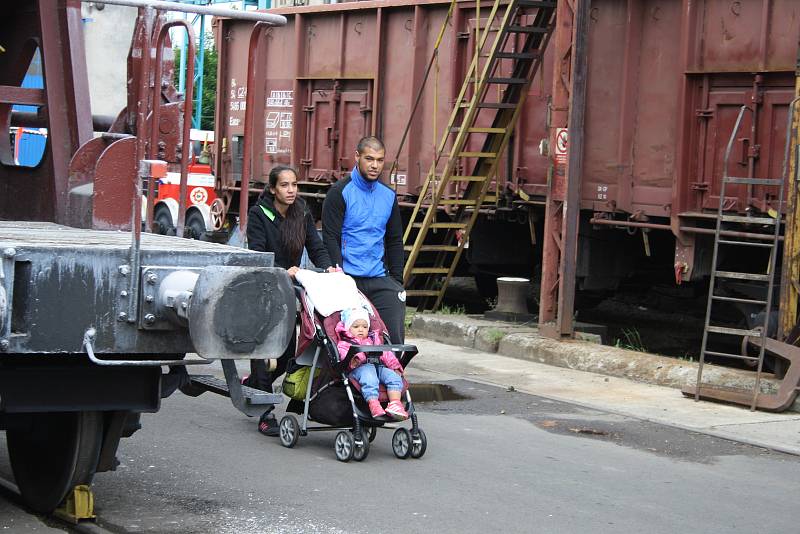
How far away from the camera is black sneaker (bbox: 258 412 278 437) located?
8.22 metres

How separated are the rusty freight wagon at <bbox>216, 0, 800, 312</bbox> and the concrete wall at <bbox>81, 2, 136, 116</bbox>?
2.00m

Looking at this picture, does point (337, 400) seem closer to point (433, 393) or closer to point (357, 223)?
point (357, 223)

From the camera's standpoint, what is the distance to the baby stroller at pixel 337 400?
24.6ft

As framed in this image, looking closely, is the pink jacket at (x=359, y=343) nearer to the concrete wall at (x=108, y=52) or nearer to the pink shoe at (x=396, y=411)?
the pink shoe at (x=396, y=411)

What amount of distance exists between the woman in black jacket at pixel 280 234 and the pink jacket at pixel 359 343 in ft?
2.30

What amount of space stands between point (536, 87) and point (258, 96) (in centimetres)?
572

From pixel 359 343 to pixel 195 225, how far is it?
53.0 feet

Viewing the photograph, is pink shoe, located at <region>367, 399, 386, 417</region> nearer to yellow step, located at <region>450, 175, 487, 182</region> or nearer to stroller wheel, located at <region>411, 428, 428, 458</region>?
stroller wheel, located at <region>411, 428, 428, 458</region>

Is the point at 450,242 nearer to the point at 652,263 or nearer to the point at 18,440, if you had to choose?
the point at 652,263

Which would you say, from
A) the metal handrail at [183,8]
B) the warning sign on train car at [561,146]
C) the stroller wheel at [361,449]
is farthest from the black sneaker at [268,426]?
the warning sign on train car at [561,146]

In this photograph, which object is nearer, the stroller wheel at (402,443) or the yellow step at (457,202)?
the stroller wheel at (402,443)

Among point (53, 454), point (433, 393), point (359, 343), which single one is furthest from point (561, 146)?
point (53, 454)

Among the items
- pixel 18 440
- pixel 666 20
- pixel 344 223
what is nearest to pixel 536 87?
pixel 666 20

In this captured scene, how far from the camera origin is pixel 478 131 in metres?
13.9
